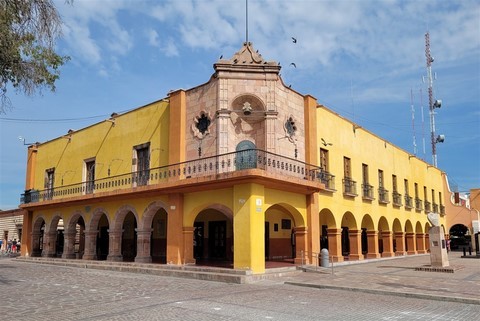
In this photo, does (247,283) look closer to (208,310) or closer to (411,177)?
(208,310)

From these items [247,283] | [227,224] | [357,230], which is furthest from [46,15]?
[357,230]

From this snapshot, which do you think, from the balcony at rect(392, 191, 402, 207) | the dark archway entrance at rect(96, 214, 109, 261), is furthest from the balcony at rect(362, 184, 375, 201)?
the dark archway entrance at rect(96, 214, 109, 261)

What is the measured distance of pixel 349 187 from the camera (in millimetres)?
20609

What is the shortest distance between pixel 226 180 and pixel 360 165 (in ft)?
33.9

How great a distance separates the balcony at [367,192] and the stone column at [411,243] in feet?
26.2

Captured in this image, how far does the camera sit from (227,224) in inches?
766

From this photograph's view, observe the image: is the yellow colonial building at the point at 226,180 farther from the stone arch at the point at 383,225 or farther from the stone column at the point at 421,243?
the stone column at the point at 421,243

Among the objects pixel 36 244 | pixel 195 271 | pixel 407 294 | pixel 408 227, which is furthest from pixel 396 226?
pixel 36 244

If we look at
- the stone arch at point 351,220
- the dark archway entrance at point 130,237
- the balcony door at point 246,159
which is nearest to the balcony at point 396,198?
the stone arch at point 351,220

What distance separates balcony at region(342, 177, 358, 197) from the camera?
20250 mm

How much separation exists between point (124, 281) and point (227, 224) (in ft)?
22.4

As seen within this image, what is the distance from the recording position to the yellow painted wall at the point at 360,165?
766 inches

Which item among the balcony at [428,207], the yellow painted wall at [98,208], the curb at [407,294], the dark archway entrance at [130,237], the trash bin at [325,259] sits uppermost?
the balcony at [428,207]

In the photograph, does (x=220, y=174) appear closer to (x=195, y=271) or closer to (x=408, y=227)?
(x=195, y=271)
